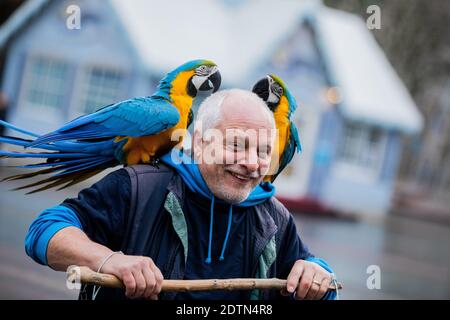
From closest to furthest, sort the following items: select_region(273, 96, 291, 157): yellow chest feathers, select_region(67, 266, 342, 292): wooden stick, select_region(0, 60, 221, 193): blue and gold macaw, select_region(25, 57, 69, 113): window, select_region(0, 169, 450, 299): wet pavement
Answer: select_region(67, 266, 342, 292): wooden stick → select_region(0, 60, 221, 193): blue and gold macaw → select_region(273, 96, 291, 157): yellow chest feathers → select_region(0, 169, 450, 299): wet pavement → select_region(25, 57, 69, 113): window

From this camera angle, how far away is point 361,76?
58.7 feet

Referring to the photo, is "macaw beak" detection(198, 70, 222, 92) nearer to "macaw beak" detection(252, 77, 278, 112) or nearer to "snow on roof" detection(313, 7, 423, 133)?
"macaw beak" detection(252, 77, 278, 112)

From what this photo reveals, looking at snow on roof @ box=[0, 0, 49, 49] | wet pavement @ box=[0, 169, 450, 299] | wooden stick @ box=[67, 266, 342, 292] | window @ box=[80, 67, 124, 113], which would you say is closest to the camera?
wooden stick @ box=[67, 266, 342, 292]

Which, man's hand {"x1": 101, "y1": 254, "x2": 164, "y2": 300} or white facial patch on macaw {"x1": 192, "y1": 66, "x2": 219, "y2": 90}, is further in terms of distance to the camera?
white facial patch on macaw {"x1": 192, "y1": 66, "x2": 219, "y2": 90}

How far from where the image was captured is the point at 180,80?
2391mm

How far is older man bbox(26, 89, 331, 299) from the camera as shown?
6.42 feet

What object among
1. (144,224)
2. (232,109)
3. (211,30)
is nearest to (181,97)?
(232,109)

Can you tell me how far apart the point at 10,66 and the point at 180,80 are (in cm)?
1352

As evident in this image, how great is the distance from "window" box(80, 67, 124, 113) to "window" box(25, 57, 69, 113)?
0.51 m

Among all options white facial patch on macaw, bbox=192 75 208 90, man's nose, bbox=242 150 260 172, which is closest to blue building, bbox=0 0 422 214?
white facial patch on macaw, bbox=192 75 208 90

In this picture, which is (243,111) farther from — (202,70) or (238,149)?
(202,70)

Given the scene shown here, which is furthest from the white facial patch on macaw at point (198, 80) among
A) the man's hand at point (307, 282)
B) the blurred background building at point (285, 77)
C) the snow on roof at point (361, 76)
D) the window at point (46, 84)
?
the snow on roof at point (361, 76)

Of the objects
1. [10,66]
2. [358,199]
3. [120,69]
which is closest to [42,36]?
[10,66]

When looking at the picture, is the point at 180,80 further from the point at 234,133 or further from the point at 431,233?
the point at 431,233
